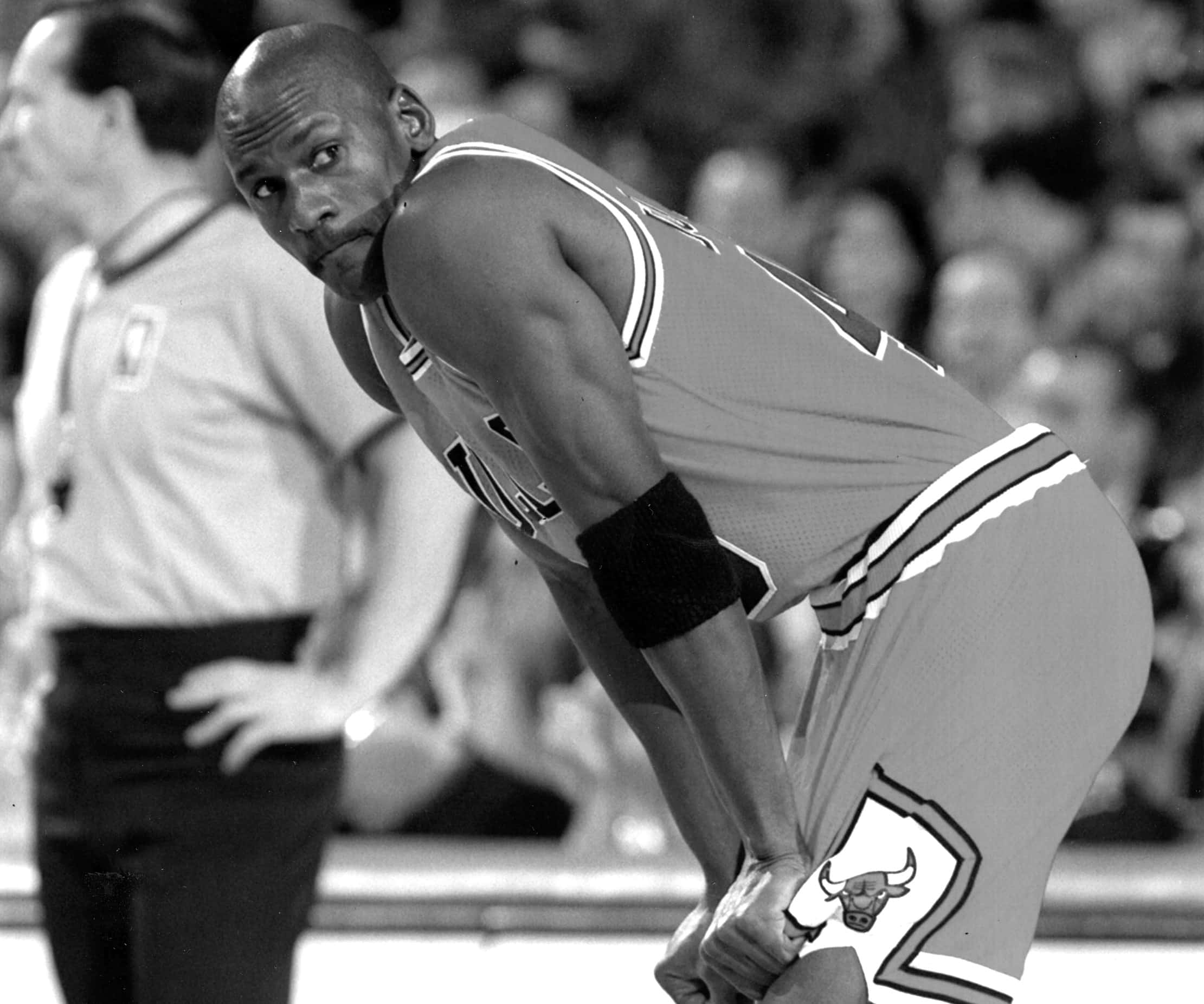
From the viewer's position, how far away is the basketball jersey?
1.77m

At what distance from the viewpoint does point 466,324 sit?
166 centimetres

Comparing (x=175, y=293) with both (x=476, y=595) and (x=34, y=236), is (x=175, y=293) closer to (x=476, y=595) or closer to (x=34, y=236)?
(x=476, y=595)

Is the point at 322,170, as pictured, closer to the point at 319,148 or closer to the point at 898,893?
the point at 319,148

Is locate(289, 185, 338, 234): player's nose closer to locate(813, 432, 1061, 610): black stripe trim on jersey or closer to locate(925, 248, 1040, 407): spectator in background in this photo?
locate(813, 432, 1061, 610): black stripe trim on jersey

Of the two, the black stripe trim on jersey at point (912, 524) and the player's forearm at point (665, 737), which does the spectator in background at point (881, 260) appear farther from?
the black stripe trim on jersey at point (912, 524)

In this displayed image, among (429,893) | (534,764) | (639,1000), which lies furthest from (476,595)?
(639,1000)

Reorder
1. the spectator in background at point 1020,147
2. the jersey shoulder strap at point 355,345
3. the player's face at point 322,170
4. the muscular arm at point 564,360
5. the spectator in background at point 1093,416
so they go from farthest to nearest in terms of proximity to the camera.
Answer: the spectator in background at point 1020,147
the spectator in background at point 1093,416
the jersey shoulder strap at point 355,345
the player's face at point 322,170
the muscular arm at point 564,360

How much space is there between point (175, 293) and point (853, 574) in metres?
1.11

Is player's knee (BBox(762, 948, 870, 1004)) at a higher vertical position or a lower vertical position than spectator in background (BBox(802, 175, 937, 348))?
higher

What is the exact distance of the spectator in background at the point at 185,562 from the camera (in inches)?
97.9

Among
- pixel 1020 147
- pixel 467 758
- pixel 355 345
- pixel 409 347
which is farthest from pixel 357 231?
pixel 1020 147

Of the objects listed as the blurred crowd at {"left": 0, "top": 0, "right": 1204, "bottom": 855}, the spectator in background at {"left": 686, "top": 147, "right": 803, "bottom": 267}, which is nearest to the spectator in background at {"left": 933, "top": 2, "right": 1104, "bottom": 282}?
the blurred crowd at {"left": 0, "top": 0, "right": 1204, "bottom": 855}

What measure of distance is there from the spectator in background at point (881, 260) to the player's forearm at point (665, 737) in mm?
3010

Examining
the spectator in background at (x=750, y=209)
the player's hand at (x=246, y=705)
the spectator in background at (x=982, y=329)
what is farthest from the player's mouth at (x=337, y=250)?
the spectator in background at (x=750, y=209)
